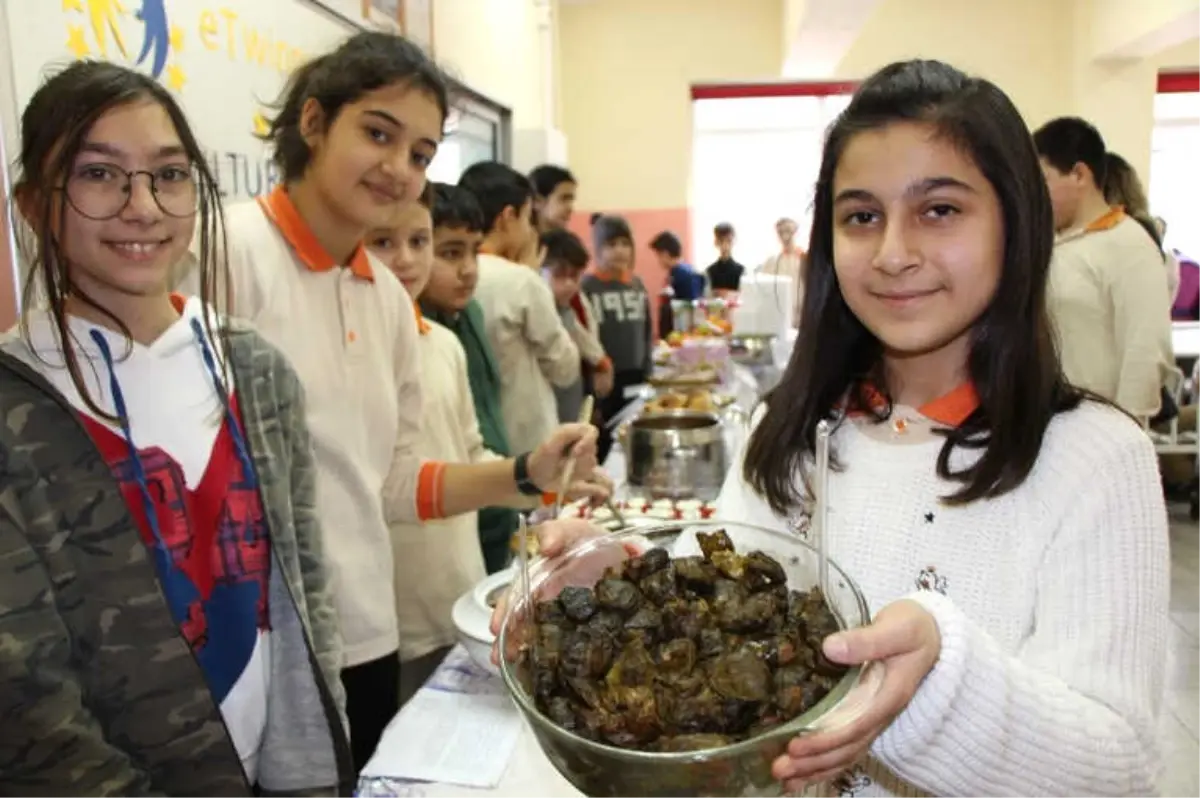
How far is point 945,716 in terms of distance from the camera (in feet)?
2.32

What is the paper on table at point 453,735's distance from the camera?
43.5 inches

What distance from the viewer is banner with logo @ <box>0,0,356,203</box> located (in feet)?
5.07

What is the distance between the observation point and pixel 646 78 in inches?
311

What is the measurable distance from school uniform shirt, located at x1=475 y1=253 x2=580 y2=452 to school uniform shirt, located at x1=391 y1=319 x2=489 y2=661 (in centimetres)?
95

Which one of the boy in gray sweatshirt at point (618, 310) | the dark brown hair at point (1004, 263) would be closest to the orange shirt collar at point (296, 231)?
the dark brown hair at point (1004, 263)

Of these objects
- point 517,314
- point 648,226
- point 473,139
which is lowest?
point 517,314

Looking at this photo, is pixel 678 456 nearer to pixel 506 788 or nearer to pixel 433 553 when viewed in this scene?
pixel 433 553

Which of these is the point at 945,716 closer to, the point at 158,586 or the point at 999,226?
the point at 999,226

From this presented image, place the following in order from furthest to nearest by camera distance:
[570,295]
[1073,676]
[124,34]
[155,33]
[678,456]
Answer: [570,295]
[678,456]
[155,33]
[124,34]
[1073,676]

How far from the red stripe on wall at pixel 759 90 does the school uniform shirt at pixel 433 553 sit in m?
6.79

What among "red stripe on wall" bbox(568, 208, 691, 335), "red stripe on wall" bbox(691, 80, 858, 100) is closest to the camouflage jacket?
"red stripe on wall" bbox(568, 208, 691, 335)

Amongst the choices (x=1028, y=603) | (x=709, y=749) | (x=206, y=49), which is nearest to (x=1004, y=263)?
(x=1028, y=603)

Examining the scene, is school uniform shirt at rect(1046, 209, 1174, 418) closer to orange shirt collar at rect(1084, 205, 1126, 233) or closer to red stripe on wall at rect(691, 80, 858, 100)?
orange shirt collar at rect(1084, 205, 1126, 233)

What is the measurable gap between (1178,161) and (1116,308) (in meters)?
6.78
